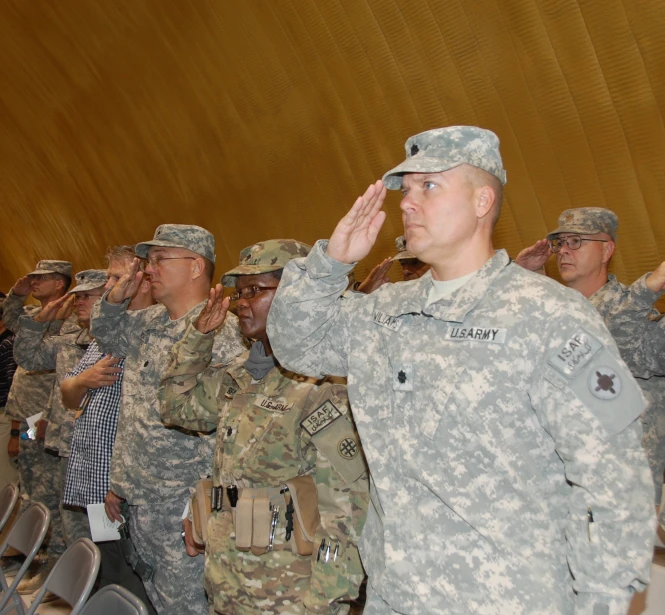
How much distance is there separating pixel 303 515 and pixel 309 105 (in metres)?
4.59

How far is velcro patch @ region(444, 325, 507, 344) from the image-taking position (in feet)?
5.44

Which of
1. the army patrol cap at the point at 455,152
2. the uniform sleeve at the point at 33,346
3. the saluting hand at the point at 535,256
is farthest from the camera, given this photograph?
the uniform sleeve at the point at 33,346

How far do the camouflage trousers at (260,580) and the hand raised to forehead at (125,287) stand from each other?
183cm

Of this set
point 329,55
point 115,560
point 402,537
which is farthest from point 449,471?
point 329,55

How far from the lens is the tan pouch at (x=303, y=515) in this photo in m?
2.39

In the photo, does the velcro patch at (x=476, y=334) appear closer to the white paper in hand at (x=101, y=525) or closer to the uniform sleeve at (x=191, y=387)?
the uniform sleeve at (x=191, y=387)

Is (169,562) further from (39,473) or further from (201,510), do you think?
(39,473)

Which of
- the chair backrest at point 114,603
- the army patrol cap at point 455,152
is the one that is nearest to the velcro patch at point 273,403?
the chair backrest at point 114,603

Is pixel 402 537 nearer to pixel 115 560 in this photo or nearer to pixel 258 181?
pixel 115 560

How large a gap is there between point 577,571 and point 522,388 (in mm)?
384

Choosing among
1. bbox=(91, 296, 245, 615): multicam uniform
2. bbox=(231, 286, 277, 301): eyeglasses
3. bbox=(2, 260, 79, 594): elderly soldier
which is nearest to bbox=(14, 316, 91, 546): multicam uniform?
bbox=(2, 260, 79, 594): elderly soldier

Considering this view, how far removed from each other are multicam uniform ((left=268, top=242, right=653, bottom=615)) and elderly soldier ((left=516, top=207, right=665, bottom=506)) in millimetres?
1730

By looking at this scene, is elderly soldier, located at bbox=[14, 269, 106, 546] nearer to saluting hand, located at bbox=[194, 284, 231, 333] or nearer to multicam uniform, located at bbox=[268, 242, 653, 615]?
saluting hand, located at bbox=[194, 284, 231, 333]

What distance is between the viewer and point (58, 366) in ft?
17.0
